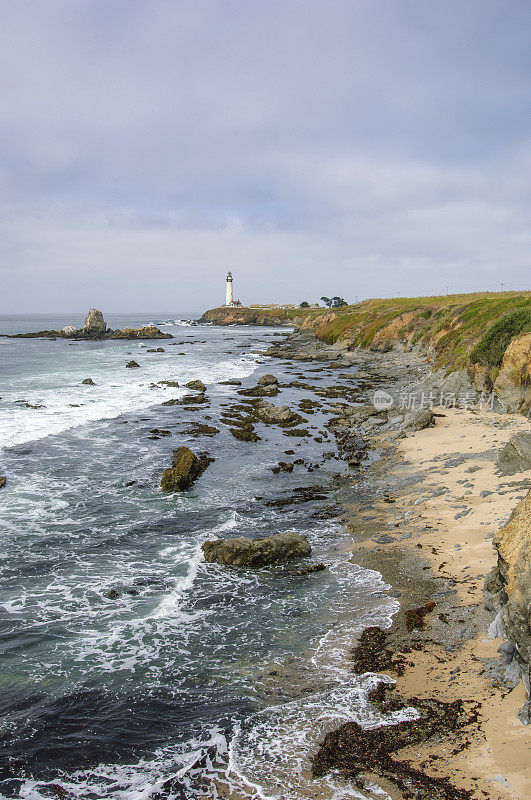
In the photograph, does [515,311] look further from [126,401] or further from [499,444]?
[126,401]

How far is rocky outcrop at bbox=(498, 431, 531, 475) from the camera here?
48.3 feet

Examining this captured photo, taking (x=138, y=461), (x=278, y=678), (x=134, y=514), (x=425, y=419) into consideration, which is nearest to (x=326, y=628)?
(x=278, y=678)

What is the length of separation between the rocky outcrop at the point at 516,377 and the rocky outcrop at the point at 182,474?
16.3 meters

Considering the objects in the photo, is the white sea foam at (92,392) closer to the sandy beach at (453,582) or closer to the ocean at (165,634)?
the ocean at (165,634)

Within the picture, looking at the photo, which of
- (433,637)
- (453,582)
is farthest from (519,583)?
(453,582)

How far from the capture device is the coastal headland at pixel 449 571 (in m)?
5.95

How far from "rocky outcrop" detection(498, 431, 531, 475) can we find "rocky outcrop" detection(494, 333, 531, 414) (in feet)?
25.9

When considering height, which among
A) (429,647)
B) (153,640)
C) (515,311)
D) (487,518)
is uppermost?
(515,311)

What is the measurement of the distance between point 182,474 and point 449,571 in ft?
37.4

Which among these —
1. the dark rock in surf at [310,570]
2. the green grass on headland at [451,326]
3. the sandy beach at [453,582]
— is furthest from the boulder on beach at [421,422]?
the dark rock in surf at [310,570]

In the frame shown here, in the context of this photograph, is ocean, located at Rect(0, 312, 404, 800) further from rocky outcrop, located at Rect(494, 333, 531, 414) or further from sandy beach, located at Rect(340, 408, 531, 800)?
rocky outcrop, located at Rect(494, 333, 531, 414)

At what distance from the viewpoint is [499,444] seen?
719 inches

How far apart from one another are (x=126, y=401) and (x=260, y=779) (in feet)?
109
